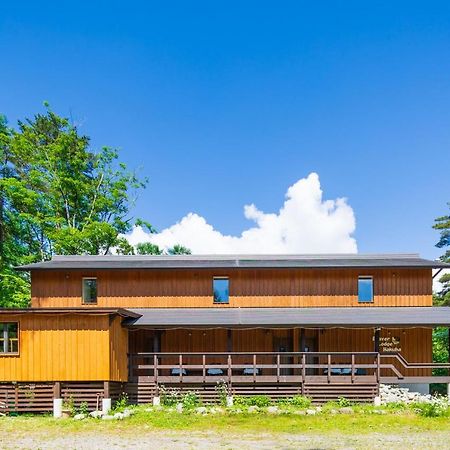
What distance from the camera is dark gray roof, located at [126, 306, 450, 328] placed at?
2464cm

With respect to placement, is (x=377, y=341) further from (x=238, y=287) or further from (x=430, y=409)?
(x=238, y=287)

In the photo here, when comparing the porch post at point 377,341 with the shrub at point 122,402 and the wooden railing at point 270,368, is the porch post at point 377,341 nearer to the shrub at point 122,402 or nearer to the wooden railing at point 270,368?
the wooden railing at point 270,368

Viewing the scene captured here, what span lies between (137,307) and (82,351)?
22.8ft

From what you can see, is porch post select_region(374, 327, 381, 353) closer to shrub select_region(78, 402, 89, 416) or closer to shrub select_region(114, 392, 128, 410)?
shrub select_region(114, 392, 128, 410)

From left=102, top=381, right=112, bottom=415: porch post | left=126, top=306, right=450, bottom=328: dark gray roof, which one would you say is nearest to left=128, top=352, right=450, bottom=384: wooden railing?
left=126, top=306, right=450, bottom=328: dark gray roof

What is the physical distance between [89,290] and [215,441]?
15.9m

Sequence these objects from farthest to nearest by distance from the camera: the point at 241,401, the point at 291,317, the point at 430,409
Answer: the point at 291,317, the point at 241,401, the point at 430,409

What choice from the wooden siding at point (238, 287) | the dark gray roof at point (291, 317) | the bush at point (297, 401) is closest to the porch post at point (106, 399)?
the dark gray roof at point (291, 317)

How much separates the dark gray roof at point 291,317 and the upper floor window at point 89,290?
8.28 ft

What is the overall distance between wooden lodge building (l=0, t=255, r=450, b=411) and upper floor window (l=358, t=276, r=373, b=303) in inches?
2.0

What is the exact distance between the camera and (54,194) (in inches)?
1761

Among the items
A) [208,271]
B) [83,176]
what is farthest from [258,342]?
[83,176]

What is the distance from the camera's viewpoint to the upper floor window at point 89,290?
29328 millimetres

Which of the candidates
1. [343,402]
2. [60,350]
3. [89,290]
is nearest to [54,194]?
[89,290]
